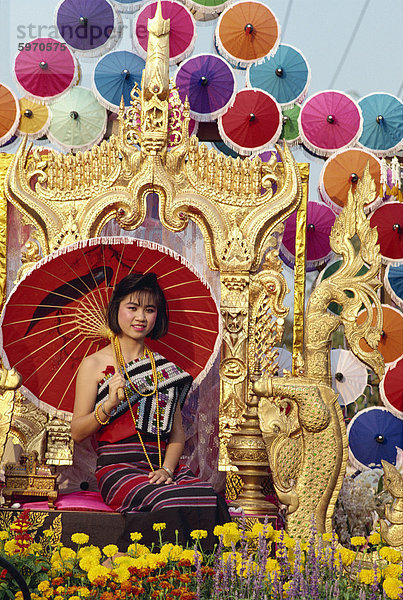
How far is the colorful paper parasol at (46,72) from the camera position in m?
8.48

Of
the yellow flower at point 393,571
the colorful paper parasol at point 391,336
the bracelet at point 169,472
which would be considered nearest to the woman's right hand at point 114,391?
the bracelet at point 169,472

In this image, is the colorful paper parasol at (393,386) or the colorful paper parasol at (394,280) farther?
the colorful paper parasol at (394,280)

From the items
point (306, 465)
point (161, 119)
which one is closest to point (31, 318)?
point (161, 119)

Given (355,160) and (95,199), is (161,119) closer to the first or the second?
(95,199)

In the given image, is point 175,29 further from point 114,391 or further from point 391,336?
point 114,391

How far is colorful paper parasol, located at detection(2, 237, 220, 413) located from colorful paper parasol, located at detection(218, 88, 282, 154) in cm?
194

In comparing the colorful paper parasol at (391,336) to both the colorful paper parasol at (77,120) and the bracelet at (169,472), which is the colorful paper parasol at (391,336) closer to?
the bracelet at (169,472)

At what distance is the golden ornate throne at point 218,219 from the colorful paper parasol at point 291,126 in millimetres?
1488

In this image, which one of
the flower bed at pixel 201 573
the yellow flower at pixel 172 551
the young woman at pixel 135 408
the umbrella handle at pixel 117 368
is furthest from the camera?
the umbrella handle at pixel 117 368

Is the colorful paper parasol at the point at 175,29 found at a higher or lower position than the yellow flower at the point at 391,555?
higher

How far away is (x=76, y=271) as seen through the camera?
693 cm

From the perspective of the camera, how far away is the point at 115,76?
8406 millimetres

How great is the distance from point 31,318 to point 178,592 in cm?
295

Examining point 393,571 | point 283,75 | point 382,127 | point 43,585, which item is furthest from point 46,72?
point 393,571
